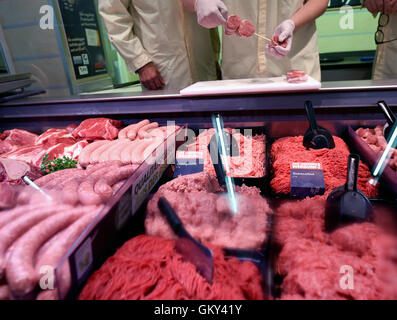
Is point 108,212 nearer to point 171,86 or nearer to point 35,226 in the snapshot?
point 35,226

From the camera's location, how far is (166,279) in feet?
3.62

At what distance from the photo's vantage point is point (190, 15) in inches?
148

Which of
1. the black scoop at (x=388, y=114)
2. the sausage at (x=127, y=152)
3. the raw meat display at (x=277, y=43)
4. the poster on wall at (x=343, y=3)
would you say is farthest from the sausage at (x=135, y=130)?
the poster on wall at (x=343, y=3)

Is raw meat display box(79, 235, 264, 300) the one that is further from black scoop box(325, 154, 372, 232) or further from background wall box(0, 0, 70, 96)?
background wall box(0, 0, 70, 96)

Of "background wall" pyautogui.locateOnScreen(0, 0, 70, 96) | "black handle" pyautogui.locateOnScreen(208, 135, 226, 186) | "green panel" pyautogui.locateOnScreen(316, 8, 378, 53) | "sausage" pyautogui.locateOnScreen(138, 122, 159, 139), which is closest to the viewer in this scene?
"black handle" pyautogui.locateOnScreen(208, 135, 226, 186)

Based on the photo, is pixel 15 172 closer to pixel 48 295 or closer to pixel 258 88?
pixel 48 295

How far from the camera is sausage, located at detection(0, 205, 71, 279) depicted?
1163 mm

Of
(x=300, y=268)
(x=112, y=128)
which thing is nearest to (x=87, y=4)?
(x=112, y=128)

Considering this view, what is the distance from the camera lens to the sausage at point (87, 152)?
6.92 ft

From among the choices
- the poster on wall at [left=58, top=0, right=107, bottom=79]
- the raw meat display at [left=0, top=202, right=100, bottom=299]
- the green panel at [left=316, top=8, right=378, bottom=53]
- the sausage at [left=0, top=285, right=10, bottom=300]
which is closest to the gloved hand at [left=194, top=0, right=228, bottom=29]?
the raw meat display at [left=0, top=202, right=100, bottom=299]

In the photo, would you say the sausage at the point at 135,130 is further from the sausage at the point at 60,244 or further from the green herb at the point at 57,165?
the sausage at the point at 60,244

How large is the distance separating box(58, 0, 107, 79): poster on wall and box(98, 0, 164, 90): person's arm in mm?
1170

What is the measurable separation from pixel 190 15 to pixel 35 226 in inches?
133

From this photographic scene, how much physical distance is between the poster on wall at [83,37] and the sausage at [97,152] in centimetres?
249
